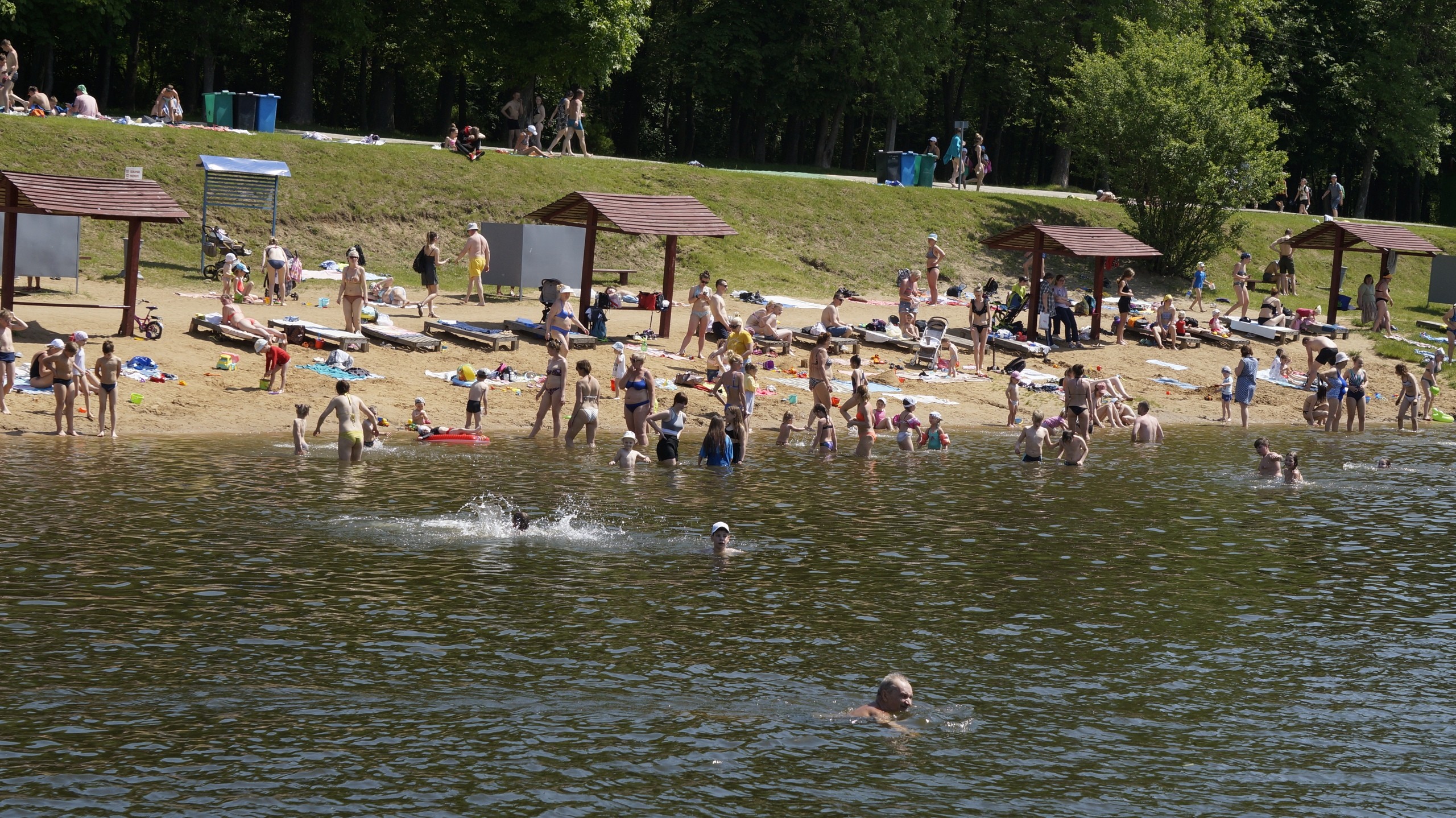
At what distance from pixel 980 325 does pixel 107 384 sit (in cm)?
1851

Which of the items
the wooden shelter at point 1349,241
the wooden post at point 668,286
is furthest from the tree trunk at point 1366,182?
the wooden post at point 668,286

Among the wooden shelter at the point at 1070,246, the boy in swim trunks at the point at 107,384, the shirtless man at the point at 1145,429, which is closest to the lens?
the boy in swim trunks at the point at 107,384

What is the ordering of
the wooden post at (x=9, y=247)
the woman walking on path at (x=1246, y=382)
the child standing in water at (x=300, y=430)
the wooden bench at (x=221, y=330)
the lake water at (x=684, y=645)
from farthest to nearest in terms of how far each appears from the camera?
the woman walking on path at (x=1246, y=382) → the wooden bench at (x=221, y=330) → the wooden post at (x=9, y=247) → the child standing in water at (x=300, y=430) → the lake water at (x=684, y=645)

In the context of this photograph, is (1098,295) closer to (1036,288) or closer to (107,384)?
(1036,288)

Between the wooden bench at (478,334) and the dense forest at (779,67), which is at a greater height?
the dense forest at (779,67)

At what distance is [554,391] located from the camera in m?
25.4

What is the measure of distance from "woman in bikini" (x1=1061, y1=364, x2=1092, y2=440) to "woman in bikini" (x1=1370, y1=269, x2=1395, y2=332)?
20209mm

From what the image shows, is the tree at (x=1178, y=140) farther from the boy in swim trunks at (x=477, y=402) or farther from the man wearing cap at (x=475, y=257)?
the boy in swim trunks at (x=477, y=402)

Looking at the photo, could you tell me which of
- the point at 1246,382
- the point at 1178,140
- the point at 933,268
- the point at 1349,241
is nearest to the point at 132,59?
the point at 933,268

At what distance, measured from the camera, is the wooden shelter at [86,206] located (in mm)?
26641

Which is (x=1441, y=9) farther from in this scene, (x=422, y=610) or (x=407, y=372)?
(x=422, y=610)

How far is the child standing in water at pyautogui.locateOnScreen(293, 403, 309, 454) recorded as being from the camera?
22.0m

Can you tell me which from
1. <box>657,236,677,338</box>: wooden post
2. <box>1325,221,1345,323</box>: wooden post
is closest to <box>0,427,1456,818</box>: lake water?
<box>657,236,677,338</box>: wooden post

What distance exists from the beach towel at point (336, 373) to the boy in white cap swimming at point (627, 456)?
21.3ft
